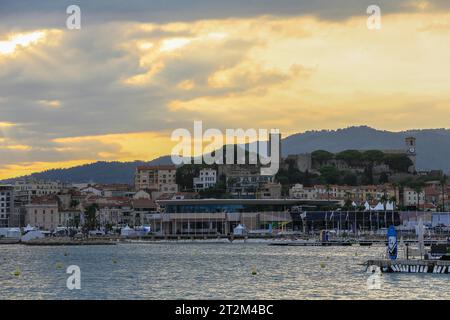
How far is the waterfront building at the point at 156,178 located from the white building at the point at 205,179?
436 cm

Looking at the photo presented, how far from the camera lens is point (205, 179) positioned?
572 feet

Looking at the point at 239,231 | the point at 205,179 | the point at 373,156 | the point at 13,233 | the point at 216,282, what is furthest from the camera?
the point at 373,156

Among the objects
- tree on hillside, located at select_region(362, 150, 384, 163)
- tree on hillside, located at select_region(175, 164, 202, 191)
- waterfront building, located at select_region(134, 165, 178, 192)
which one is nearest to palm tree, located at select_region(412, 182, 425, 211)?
tree on hillside, located at select_region(362, 150, 384, 163)

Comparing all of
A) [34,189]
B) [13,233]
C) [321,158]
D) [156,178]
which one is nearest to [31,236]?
[13,233]

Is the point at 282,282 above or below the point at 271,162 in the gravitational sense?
below

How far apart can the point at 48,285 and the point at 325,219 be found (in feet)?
291

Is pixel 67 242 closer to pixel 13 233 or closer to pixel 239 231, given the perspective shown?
pixel 239 231

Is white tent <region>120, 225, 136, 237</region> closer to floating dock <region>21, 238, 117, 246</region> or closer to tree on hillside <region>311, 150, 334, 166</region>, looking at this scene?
floating dock <region>21, 238, 117, 246</region>

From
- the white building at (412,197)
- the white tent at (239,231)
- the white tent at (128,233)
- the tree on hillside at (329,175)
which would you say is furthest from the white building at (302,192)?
the white tent at (128,233)

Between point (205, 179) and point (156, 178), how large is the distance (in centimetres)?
1379

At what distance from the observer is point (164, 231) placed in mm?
129500
